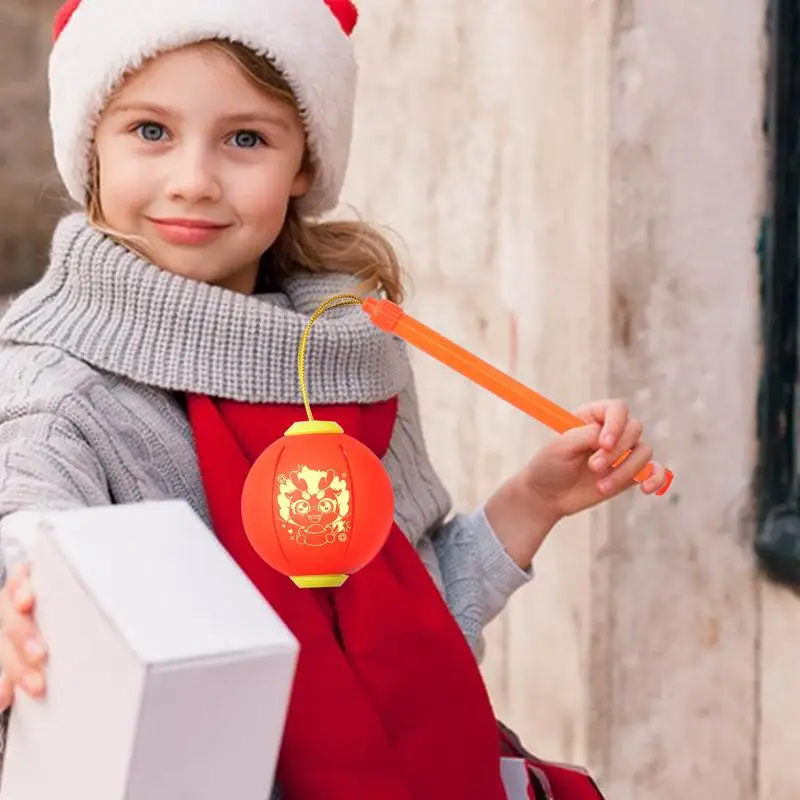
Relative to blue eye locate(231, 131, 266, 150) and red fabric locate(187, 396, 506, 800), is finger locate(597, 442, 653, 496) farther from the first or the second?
blue eye locate(231, 131, 266, 150)

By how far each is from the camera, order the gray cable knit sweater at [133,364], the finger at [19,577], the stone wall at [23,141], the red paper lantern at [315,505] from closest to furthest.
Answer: the finger at [19,577], the red paper lantern at [315,505], the gray cable knit sweater at [133,364], the stone wall at [23,141]

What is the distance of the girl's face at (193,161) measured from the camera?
43.5 inches

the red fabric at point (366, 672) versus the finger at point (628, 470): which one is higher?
the finger at point (628, 470)

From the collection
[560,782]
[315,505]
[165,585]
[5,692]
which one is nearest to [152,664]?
[165,585]

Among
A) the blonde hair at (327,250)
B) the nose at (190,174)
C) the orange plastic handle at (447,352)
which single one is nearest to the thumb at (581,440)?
the orange plastic handle at (447,352)

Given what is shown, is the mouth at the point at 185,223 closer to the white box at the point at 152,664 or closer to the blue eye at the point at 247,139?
the blue eye at the point at 247,139

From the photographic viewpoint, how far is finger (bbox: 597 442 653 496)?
3.88 ft

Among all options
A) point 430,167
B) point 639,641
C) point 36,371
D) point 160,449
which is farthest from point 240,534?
point 430,167

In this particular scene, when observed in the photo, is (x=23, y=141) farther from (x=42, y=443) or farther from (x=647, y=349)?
(x=42, y=443)

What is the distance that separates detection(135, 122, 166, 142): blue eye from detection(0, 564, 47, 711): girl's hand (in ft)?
1.51

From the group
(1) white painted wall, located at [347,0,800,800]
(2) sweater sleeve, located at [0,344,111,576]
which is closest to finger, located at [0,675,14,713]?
(2) sweater sleeve, located at [0,344,111,576]

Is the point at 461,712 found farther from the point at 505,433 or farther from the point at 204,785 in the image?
the point at 505,433

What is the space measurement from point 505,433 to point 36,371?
1025 millimetres

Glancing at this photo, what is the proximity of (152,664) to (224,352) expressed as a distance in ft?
1.72
